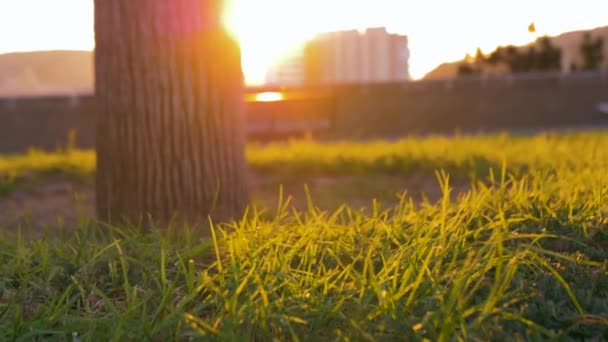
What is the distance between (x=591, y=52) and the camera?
2770 centimetres

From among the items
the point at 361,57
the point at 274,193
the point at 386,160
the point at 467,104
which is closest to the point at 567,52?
the point at 361,57

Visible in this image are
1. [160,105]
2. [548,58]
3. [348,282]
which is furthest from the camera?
[548,58]

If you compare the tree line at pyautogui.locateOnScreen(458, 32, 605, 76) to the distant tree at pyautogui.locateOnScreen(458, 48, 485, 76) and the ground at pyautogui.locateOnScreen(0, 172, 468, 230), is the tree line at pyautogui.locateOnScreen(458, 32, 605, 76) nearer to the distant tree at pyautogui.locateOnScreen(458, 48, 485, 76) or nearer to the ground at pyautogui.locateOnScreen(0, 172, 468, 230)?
the distant tree at pyautogui.locateOnScreen(458, 48, 485, 76)

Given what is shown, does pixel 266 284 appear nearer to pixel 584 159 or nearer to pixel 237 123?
pixel 237 123

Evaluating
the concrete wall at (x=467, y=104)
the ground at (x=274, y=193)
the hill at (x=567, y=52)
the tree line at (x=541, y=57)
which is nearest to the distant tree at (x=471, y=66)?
the tree line at (x=541, y=57)

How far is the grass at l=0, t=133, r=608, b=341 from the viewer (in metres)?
2.15

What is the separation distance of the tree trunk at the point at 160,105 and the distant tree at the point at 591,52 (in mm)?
25051

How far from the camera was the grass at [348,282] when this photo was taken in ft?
7.04

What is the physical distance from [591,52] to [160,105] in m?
25.6

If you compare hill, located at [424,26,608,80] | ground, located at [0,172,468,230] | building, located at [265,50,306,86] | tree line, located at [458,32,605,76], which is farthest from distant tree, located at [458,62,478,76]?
ground, located at [0,172,468,230]

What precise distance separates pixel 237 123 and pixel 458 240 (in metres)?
2.40

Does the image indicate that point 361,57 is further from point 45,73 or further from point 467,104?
point 467,104

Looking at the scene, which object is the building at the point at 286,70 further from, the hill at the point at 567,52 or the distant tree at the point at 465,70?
the distant tree at the point at 465,70

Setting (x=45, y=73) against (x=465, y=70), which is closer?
(x=465, y=70)
